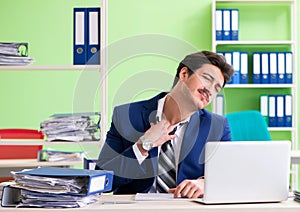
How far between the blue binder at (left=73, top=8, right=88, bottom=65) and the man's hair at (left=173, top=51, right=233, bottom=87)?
689 millimetres

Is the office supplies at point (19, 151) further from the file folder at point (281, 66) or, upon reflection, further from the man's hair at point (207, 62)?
the file folder at point (281, 66)

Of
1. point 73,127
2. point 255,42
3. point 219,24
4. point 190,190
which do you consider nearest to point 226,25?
point 219,24

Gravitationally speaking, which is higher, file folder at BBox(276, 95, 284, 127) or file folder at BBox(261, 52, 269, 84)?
file folder at BBox(261, 52, 269, 84)

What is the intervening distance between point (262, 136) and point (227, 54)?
1.46 metres

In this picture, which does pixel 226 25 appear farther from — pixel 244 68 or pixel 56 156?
pixel 56 156

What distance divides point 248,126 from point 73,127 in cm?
152

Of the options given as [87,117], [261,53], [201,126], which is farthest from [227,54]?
[201,126]

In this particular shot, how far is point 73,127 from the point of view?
3.30 meters

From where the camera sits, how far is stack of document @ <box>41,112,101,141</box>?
10.8 feet

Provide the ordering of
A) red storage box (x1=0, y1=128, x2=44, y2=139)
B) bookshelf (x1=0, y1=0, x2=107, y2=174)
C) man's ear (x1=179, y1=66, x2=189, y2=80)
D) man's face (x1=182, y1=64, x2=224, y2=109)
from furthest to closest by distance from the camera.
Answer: bookshelf (x1=0, y1=0, x2=107, y2=174) < red storage box (x1=0, y1=128, x2=44, y2=139) < man's ear (x1=179, y1=66, x2=189, y2=80) < man's face (x1=182, y1=64, x2=224, y2=109)

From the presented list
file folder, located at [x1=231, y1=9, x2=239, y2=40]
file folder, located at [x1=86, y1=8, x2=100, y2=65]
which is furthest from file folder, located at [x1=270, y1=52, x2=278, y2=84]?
file folder, located at [x1=86, y1=8, x2=100, y2=65]

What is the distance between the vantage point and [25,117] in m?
5.84

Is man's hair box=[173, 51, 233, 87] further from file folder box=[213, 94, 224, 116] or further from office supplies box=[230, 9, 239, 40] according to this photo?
office supplies box=[230, 9, 239, 40]

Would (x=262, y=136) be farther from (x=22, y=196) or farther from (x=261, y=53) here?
(x=22, y=196)
